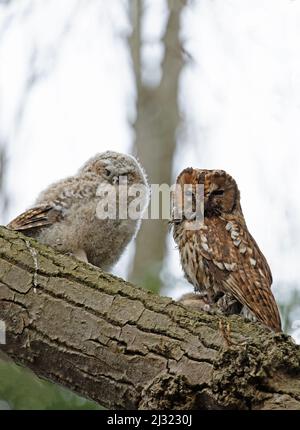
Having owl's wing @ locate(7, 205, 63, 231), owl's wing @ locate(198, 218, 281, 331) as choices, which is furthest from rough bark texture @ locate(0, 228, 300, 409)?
owl's wing @ locate(7, 205, 63, 231)

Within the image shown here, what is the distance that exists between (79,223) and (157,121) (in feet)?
8.64

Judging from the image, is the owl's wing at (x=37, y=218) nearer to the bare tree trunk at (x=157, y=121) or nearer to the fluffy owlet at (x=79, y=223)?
the fluffy owlet at (x=79, y=223)

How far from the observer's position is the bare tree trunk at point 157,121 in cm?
566

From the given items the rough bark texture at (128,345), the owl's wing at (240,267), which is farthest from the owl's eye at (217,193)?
the rough bark texture at (128,345)

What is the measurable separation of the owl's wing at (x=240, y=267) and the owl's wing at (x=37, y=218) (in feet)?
2.21

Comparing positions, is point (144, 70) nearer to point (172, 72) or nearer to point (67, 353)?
point (172, 72)

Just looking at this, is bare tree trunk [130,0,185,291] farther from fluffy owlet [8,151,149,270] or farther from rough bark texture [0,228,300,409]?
rough bark texture [0,228,300,409]

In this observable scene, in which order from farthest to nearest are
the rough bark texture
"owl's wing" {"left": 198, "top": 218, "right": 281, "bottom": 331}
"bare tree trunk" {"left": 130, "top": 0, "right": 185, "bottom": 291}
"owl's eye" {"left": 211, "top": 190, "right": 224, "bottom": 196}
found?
"bare tree trunk" {"left": 130, "top": 0, "right": 185, "bottom": 291} → "owl's eye" {"left": 211, "top": 190, "right": 224, "bottom": 196} → "owl's wing" {"left": 198, "top": 218, "right": 281, "bottom": 331} → the rough bark texture

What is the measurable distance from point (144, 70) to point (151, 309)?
4072mm

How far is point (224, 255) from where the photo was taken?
359 centimetres

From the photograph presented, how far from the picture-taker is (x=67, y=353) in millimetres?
2531

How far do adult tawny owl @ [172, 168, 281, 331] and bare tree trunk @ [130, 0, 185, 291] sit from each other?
4.95 ft

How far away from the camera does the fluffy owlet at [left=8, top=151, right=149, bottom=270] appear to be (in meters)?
3.60
